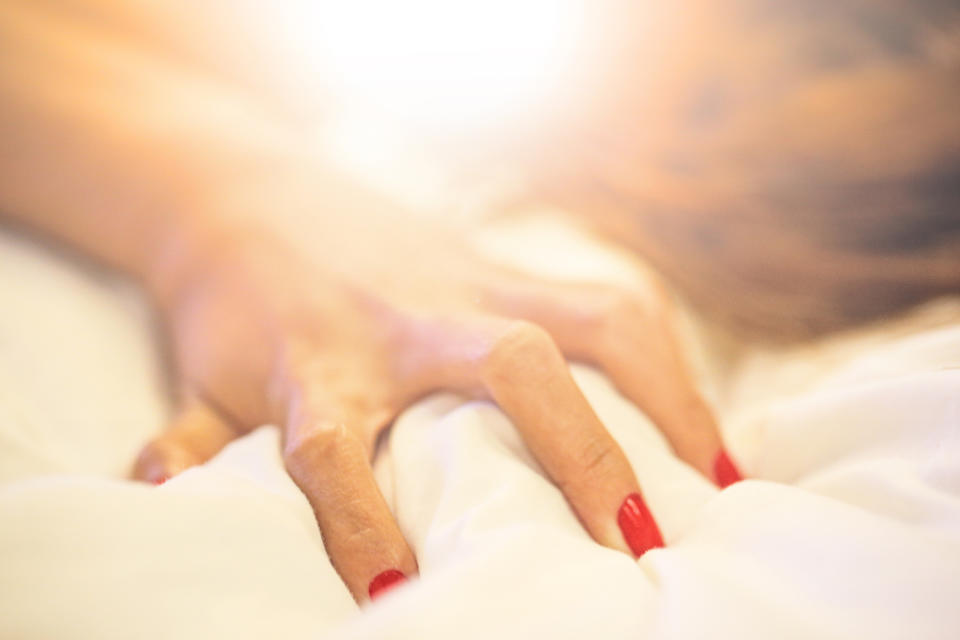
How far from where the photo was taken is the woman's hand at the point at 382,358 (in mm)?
418

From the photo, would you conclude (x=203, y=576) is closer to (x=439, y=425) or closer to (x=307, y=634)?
(x=307, y=634)

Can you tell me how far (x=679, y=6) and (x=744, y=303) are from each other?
52cm

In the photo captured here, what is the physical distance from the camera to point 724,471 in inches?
19.3

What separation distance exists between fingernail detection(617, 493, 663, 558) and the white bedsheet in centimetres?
2

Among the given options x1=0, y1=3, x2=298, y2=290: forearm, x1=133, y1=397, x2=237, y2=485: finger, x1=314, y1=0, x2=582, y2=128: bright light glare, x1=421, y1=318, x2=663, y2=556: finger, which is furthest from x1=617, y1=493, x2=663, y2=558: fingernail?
x1=314, y1=0, x2=582, y2=128: bright light glare

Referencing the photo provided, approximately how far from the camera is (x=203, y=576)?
1.05 ft

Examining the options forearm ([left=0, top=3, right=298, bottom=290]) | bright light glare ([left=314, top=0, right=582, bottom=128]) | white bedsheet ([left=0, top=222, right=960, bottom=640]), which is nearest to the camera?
white bedsheet ([left=0, top=222, right=960, bottom=640])

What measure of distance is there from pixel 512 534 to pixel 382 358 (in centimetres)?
26

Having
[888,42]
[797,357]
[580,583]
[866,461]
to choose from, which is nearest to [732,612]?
[580,583]

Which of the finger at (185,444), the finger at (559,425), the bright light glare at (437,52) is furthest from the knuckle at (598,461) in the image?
the bright light glare at (437,52)

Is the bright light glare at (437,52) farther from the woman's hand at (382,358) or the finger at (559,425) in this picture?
the finger at (559,425)

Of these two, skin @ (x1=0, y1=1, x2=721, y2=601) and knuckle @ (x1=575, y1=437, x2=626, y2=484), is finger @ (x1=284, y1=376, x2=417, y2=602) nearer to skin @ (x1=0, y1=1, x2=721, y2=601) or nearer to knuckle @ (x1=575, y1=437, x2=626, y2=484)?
skin @ (x1=0, y1=1, x2=721, y2=601)

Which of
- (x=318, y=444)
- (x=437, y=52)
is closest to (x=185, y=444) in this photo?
(x=318, y=444)

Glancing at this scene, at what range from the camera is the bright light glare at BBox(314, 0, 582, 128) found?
1.07m
